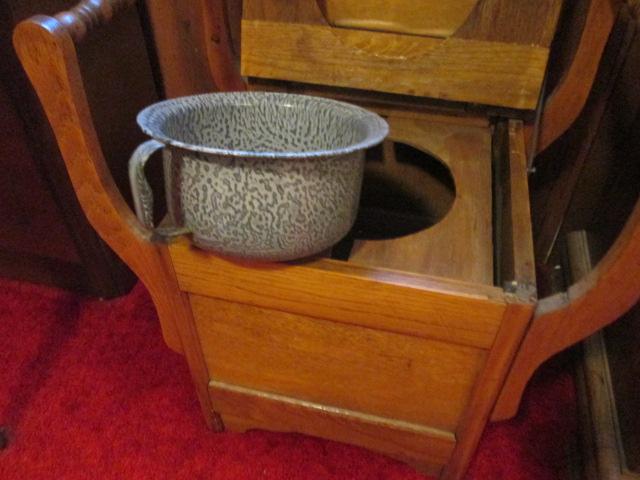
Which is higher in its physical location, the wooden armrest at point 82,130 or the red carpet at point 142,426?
the wooden armrest at point 82,130

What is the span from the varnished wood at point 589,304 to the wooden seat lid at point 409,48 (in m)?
0.27

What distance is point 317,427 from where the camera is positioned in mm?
684

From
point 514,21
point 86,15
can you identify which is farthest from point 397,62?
point 86,15

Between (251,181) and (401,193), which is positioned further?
(401,193)

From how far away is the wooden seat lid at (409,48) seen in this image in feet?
2.03

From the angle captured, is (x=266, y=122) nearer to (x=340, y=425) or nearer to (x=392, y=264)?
(x=392, y=264)

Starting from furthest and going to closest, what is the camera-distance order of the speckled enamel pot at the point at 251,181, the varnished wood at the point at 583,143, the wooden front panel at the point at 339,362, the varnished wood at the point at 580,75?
the varnished wood at the point at 583,143 → the varnished wood at the point at 580,75 → the wooden front panel at the point at 339,362 → the speckled enamel pot at the point at 251,181

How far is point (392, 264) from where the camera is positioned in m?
0.51

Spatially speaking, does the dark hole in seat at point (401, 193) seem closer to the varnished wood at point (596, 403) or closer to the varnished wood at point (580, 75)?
the varnished wood at point (580, 75)

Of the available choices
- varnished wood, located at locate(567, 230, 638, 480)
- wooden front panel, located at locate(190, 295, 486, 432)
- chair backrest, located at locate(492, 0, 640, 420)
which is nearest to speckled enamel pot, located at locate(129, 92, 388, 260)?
wooden front panel, located at locate(190, 295, 486, 432)

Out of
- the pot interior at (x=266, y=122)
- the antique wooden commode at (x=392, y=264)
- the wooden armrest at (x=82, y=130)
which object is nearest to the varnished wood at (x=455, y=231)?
the antique wooden commode at (x=392, y=264)

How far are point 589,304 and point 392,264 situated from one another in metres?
0.18

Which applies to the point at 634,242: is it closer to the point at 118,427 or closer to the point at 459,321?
the point at 459,321

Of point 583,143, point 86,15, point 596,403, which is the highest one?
point 86,15
